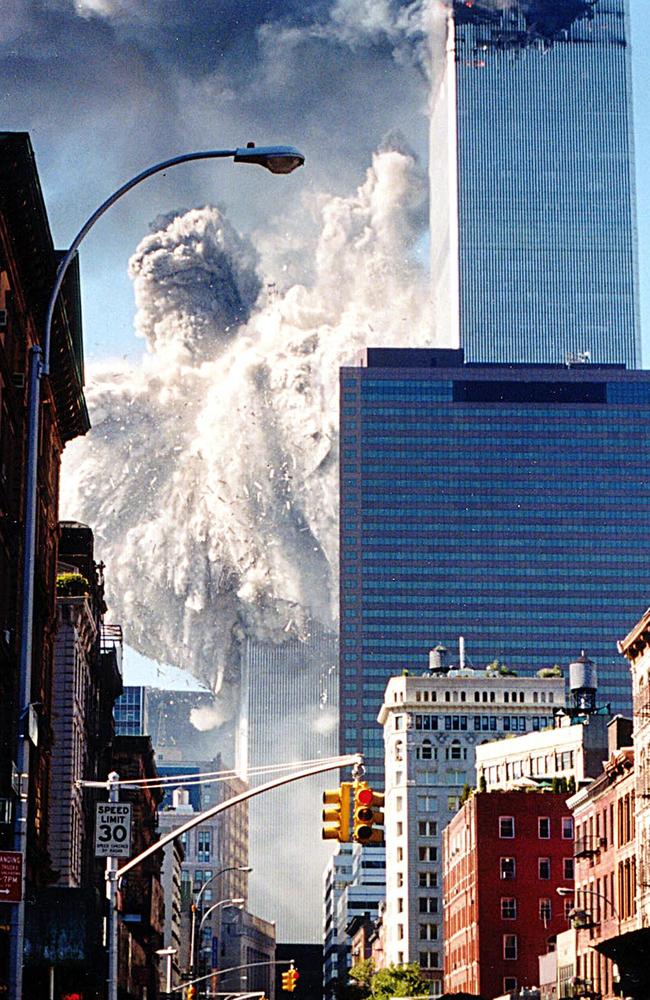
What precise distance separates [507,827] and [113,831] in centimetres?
12262

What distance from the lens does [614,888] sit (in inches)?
4897

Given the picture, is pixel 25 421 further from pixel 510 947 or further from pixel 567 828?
pixel 510 947

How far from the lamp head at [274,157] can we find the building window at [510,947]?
5651 inches

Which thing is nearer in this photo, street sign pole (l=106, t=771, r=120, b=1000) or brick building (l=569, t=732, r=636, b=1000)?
street sign pole (l=106, t=771, r=120, b=1000)

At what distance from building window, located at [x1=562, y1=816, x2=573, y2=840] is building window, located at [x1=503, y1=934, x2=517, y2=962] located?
380 inches

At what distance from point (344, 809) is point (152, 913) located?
142 meters

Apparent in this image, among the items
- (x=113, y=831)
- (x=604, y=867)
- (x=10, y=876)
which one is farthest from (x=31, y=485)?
(x=604, y=867)

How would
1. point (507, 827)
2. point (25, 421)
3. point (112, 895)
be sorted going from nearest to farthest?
point (112, 895) < point (25, 421) < point (507, 827)

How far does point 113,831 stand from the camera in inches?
2277

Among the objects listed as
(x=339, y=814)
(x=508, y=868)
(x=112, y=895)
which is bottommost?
(x=112, y=895)


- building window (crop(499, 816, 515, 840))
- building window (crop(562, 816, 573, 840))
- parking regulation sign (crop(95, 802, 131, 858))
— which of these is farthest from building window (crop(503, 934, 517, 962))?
parking regulation sign (crop(95, 802, 131, 858))

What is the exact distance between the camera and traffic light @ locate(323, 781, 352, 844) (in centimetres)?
4806

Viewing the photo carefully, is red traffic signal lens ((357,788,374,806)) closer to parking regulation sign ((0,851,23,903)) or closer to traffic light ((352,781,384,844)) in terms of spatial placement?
traffic light ((352,781,384,844))

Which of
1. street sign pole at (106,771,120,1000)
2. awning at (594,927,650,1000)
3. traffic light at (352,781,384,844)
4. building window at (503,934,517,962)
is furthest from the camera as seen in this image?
building window at (503,934,517,962)
